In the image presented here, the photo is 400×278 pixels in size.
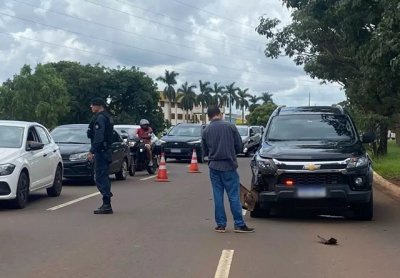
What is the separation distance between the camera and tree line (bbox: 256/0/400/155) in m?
12.3

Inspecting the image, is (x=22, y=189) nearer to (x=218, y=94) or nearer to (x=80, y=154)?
(x=80, y=154)

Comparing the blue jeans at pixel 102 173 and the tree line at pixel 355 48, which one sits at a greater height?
the tree line at pixel 355 48

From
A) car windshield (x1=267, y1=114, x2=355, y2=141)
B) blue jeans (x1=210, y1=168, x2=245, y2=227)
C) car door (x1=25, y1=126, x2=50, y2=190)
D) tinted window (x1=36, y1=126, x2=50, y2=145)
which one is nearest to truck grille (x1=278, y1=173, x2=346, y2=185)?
blue jeans (x1=210, y1=168, x2=245, y2=227)

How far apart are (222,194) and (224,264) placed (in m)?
2.18

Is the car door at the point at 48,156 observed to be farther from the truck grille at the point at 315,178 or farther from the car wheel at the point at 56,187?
the truck grille at the point at 315,178

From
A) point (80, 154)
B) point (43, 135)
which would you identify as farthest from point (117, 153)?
point (43, 135)

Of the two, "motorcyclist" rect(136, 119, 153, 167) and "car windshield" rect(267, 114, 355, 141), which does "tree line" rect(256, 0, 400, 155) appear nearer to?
"car windshield" rect(267, 114, 355, 141)

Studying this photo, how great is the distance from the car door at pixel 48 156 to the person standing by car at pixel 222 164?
4850 millimetres

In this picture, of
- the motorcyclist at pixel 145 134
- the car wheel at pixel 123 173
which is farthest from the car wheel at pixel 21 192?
the motorcyclist at pixel 145 134

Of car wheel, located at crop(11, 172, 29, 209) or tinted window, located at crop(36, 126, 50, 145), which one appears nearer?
car wheel, located at crop(11, 172, 29, 209)

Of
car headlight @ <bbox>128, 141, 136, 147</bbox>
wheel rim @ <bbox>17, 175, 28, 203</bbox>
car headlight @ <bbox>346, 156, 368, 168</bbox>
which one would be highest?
car headlight @ <bbox>346, 156, 368, 168</bbox>

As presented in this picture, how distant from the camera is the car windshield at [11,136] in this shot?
12.2 meters

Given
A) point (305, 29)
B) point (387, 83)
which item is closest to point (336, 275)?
point (387, 83)

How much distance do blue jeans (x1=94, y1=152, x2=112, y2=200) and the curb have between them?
6.75 m
